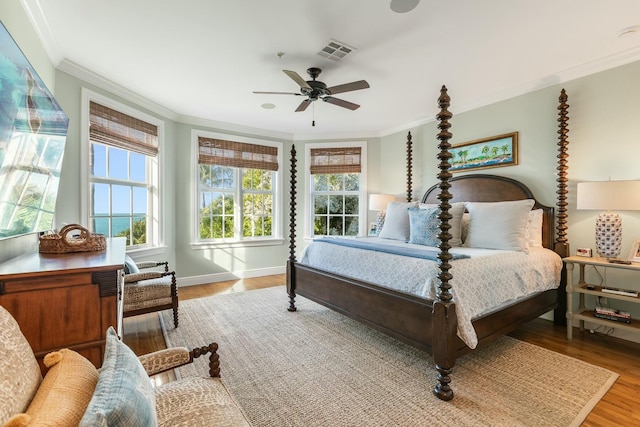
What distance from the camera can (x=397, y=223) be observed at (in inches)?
149

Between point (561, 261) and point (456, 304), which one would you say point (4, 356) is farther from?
point (561, 261)

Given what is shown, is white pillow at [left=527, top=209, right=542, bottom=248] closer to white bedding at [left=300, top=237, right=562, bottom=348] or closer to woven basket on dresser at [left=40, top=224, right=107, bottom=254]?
white bedding at [left=300, top=237, right=562, bottom=348]

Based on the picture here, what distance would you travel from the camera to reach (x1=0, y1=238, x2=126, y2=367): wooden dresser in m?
1.32

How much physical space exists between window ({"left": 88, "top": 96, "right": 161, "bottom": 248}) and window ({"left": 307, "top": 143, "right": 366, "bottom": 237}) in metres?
2.61

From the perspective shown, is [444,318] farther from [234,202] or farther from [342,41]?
[234,202]

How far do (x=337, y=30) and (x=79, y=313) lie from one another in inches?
98.7

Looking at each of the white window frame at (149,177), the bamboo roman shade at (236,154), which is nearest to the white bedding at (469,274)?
the white window frame at (149,177)

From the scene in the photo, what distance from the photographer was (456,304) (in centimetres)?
197

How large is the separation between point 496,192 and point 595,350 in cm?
182

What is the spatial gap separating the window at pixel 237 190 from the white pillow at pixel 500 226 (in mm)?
3413

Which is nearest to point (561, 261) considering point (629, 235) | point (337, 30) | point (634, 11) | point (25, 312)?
point (629, 235)

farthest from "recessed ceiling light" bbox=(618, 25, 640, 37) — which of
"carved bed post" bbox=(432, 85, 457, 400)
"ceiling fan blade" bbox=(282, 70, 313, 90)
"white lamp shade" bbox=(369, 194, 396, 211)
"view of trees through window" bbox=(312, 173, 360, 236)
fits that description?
"view of trees through window" bbox=(312, 173, 360, 236)

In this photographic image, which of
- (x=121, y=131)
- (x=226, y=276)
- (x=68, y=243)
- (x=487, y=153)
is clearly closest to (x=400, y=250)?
(x=487, y=153)

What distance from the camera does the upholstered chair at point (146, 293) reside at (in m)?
2.69
